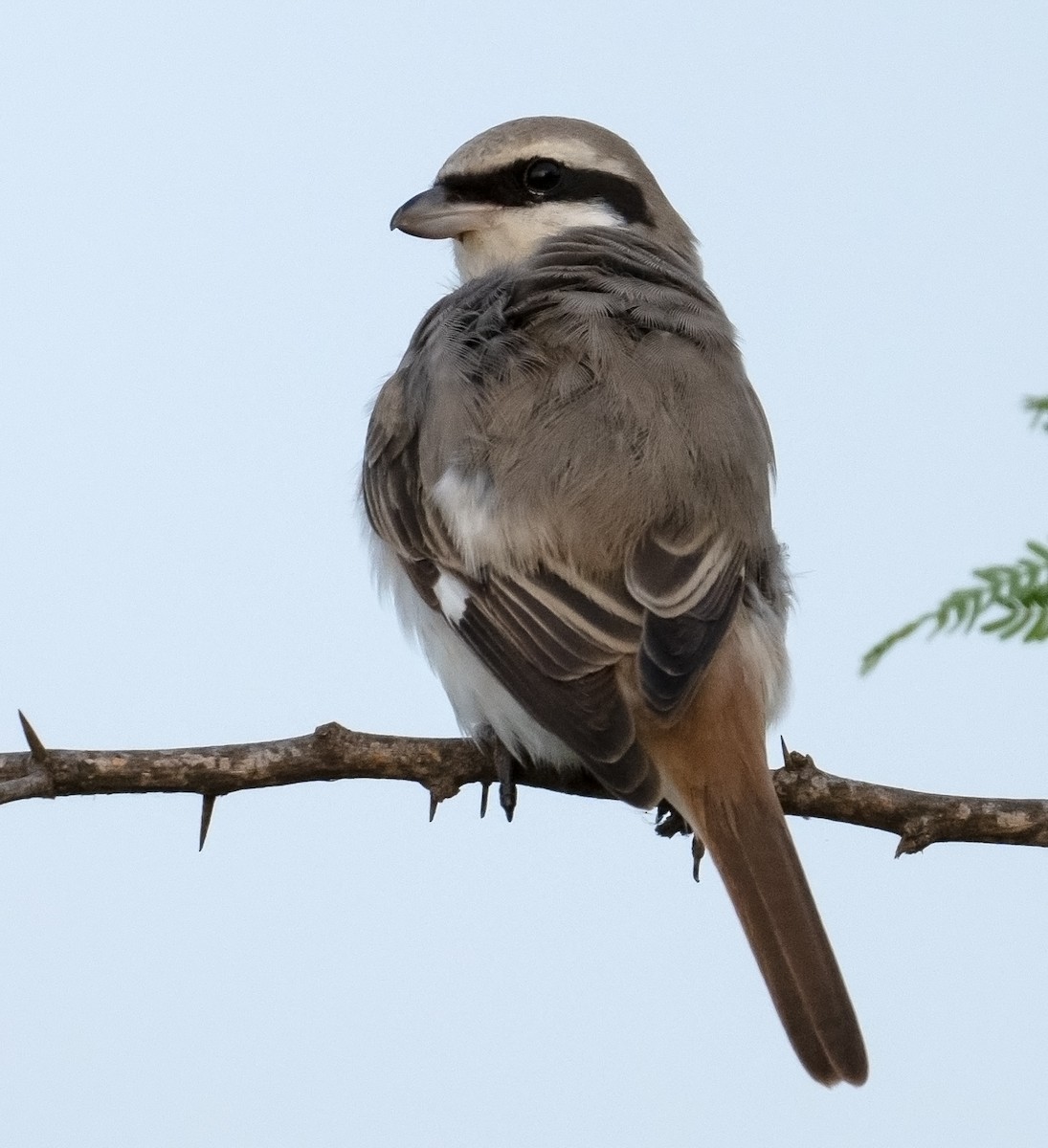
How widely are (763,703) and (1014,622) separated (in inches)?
65.5

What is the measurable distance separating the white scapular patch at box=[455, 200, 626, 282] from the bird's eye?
0.05m

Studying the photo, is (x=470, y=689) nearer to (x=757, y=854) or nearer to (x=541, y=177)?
(x=757, y=854)

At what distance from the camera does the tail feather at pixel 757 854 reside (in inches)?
110

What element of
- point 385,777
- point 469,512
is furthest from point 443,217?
point 385,777

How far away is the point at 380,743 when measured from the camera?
295 cm

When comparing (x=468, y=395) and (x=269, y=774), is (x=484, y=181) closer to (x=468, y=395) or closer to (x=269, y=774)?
(x=468, y=395)

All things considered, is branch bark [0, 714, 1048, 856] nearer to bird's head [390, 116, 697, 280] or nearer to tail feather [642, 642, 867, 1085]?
tail feather [642, 642, 867, 1085]

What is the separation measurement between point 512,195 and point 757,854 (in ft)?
7.29

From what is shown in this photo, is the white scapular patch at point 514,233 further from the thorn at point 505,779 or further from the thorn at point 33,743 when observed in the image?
the thorn at point 33,743

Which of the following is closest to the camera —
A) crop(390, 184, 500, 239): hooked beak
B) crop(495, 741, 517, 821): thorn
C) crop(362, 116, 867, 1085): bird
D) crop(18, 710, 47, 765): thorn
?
crop(18, 710, 47, 765): thorn

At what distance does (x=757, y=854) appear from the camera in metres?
2.96

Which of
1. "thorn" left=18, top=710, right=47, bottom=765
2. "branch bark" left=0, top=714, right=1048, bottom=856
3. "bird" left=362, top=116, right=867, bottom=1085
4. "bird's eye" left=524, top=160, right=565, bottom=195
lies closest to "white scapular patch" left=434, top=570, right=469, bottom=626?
"bird" left=362, top=116, right=867, bottom=1085

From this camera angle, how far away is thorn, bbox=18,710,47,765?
2.49 meters

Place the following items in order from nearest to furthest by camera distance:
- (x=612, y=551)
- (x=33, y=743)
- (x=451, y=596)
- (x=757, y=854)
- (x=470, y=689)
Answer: (x=33, y=743) < (x=757, y=854) < (x=612, y=551) < (x=451, y=596) < (x=470, y=689)
